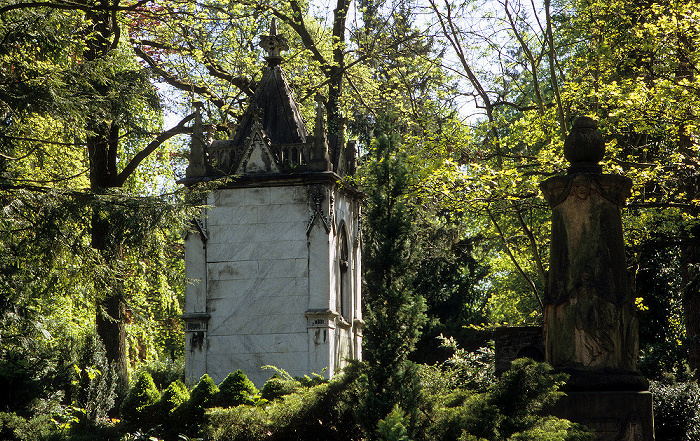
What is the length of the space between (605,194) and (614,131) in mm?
8746

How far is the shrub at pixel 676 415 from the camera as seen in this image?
37.0ft

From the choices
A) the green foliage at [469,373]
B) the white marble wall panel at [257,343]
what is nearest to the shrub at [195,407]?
the green foliage at [469,373]

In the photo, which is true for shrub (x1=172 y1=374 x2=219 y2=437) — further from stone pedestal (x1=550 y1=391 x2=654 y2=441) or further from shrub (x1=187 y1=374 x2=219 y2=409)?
stone pedestal (x1=550 y1=391 x2=654 y2=441)

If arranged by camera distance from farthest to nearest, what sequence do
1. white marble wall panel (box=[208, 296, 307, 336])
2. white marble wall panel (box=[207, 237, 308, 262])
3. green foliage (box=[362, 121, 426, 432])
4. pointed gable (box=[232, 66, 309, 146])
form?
pointed gable (box=[232, 66, 309, 146])
white marble wall panel (box=[207, 237, 308, 262])
white marble wall panel (box=[208, 296, 307, 336])
green foliage (box=[362, 121, 426, 432])

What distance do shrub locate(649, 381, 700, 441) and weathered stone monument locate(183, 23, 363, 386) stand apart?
15.6 feet

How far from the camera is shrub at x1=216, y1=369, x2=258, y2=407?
9.48m

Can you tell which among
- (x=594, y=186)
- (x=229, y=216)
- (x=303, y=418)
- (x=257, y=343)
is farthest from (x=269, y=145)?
(x=594, y=186)

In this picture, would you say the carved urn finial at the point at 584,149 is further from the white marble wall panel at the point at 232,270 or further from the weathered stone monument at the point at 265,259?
the white marble wall panel at the point at 232,270

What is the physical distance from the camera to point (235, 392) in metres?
9.67

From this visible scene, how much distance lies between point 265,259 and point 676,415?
655 centimetres

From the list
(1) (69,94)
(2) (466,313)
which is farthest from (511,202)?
(2) (466,313)

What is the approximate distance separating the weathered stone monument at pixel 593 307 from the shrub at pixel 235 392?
3.64 metres

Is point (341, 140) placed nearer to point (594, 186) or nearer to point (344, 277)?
point (344, 277)

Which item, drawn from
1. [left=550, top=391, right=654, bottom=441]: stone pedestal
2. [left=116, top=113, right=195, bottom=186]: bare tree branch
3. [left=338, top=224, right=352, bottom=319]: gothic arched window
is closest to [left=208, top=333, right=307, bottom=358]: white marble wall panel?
[left=338, top=224, right=352, bottom=319]: gothic arched window
